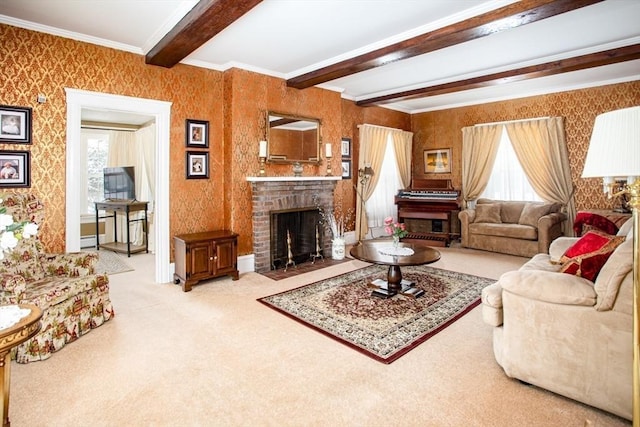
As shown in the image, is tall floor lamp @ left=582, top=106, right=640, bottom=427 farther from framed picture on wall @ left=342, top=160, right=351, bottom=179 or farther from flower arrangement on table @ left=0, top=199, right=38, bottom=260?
framed picture on wall @ left=342, top=160, right=351, bottom=179

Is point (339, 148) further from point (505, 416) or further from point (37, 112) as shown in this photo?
point (505, 416)

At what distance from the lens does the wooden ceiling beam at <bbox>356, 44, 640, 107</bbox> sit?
420 cm

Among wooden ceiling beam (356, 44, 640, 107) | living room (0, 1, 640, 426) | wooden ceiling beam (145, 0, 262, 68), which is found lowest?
living room (0, 1, 640, 426)

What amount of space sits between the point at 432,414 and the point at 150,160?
6.51m

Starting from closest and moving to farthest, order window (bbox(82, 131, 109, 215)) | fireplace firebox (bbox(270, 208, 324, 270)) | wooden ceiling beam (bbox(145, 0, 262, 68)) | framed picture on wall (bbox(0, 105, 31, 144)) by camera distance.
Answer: wooden ceiling beam (bbox(145, 0, 262, 68))
framed picture on wall (bbox(0, 105, 31, 144))
fireplace firebox (bbox(270, 208, 324, 270))
window (bbox(82, 131, 109, 215))

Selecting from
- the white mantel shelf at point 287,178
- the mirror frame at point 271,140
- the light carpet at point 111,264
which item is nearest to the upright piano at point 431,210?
the white mantel shelf at point 287,178

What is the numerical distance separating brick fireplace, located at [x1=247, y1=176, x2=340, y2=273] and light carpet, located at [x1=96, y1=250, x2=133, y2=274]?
1989mm

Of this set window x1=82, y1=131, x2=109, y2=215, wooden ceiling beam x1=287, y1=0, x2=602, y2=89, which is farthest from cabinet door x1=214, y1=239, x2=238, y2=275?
window x1=82, y1=131, x2=109, y2=215

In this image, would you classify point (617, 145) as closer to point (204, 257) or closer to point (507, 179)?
point (204, 257)

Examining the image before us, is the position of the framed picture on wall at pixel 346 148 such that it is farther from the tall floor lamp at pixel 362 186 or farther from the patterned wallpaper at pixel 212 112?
the tall floor lamp at pixel 362 186

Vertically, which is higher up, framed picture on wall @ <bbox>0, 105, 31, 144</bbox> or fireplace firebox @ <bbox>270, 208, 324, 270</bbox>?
framed picture on wall @ <bbox>0, 105, 31, 144</bbox>

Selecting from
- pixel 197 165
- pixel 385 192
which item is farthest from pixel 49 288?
pixel 385 192

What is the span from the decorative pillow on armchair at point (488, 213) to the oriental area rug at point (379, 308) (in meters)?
2.11

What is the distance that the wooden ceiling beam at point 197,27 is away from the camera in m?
2.82
